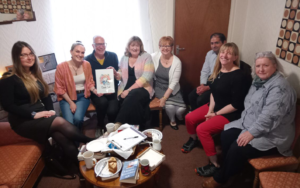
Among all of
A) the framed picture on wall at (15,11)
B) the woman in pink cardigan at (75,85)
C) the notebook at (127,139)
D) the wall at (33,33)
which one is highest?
the framed picture on wall at (15,11)

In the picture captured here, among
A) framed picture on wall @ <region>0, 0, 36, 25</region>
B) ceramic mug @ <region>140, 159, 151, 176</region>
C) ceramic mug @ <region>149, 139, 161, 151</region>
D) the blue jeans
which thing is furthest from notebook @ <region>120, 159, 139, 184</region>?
framed picture on wall @ <region>0, 0, 36, 25</region>

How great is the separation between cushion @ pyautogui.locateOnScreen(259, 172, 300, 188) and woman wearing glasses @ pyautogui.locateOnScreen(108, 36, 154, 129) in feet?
4.69

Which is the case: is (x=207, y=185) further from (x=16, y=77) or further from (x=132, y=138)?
(x=16, y=77)

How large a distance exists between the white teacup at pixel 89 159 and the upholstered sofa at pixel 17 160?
544 mm

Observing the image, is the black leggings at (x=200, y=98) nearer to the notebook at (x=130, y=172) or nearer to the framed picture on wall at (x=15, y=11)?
the notebook at (x=130, y=172)

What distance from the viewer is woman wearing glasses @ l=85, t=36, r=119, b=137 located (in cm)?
257

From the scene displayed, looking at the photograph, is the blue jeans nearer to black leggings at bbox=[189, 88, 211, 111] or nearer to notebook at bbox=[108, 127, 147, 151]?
notebook at bbox=[108, 127, 147, 151]

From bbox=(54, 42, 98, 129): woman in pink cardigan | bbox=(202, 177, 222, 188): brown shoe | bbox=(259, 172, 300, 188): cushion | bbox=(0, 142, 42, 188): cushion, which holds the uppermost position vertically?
bbox=(54, 42, 98, 129): woman in pink cardigan

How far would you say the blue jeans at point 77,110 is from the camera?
2371 millimetres

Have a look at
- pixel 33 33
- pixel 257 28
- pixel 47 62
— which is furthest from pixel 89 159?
pixel 257 28

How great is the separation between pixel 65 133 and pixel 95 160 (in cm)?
59

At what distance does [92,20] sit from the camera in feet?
9.75

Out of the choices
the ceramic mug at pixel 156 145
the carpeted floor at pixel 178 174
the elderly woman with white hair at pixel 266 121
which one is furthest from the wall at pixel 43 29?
the ceramic mug at pixel 156 145

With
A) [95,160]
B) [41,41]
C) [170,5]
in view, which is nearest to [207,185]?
[95,160]
